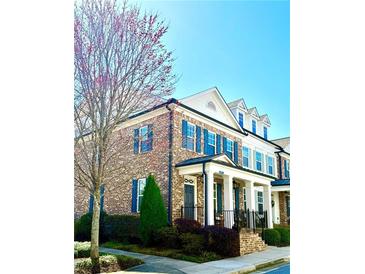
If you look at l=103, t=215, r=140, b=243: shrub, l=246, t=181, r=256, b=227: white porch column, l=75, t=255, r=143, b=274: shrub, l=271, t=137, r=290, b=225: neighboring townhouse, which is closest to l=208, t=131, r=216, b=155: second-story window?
l=246, t=181, r=256, b=227: white porch column

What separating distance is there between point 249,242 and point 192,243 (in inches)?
43.3

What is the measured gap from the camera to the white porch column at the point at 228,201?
17.1 feet

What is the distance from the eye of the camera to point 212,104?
16.3 feet

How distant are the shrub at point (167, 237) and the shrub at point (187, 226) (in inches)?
4.6

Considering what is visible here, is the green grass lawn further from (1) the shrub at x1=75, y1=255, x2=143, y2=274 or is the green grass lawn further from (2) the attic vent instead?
(2) the attic vent

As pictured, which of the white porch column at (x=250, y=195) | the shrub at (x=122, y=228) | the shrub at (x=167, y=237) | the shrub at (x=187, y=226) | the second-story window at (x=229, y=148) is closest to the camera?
the shrub at (x=122, y=228)

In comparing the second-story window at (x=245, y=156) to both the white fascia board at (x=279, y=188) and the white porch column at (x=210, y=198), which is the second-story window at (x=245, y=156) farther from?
the white porch column at (x=210, y=198)

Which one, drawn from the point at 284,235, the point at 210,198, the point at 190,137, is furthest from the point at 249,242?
the point at 190,137

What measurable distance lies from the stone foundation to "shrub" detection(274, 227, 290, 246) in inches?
15.2

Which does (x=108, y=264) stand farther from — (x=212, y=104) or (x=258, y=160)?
(x=258, y=160)

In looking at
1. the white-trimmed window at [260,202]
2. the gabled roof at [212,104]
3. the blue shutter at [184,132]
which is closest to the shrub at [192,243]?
the blue shutter at [184,132]
